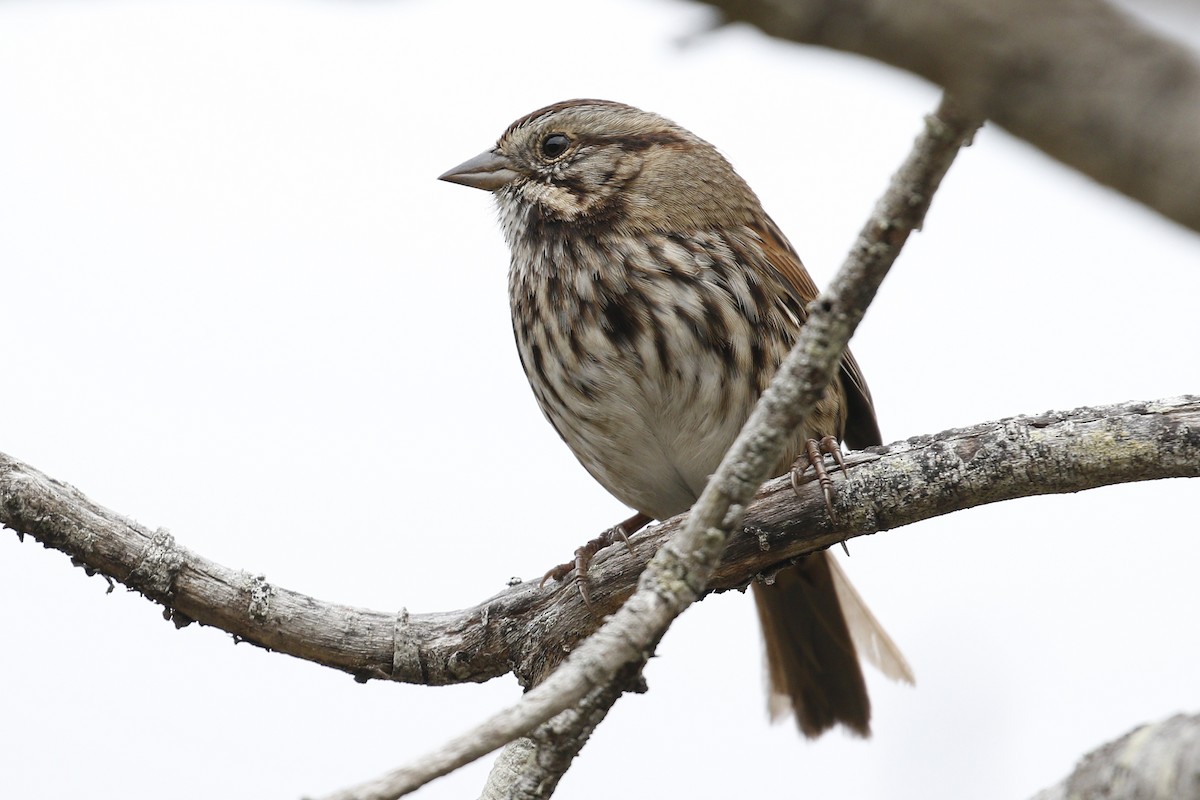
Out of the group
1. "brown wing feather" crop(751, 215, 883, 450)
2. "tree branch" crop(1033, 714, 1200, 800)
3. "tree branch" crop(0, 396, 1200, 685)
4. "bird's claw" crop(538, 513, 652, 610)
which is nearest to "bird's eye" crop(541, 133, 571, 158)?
"brown wing feather" crop(751, 215, 883, 450)

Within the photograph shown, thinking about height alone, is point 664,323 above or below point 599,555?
above

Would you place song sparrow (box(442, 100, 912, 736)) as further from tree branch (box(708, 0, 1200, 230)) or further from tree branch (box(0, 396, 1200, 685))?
tree branch (box(708, 0, 1200, 230))

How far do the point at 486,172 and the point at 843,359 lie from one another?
4.63ft

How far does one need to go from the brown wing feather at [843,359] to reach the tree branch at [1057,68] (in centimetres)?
309

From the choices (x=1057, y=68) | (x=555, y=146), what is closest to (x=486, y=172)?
(x=555, y=146)

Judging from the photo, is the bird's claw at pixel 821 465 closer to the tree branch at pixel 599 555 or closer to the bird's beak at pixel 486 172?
the tree branch at pixel 599 555

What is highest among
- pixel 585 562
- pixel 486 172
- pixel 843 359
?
pixel 486 172

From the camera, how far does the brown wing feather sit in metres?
4.05

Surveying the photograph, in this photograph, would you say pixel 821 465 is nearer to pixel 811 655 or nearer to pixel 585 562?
pixel 585 562

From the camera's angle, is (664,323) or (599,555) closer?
(599,555)

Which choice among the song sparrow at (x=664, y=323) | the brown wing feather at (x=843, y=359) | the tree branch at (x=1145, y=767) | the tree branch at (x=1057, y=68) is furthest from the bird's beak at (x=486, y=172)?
the tree branch at (x=1057, y=68)

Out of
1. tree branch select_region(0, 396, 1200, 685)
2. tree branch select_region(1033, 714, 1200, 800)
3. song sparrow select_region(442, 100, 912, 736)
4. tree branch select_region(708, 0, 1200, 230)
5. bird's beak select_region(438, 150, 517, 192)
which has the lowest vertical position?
tree branch select_region(1033, 714, 1200, 800)

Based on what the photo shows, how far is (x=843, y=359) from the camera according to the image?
13.3 ft

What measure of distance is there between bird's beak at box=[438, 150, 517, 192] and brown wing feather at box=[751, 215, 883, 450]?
0.89 metres
